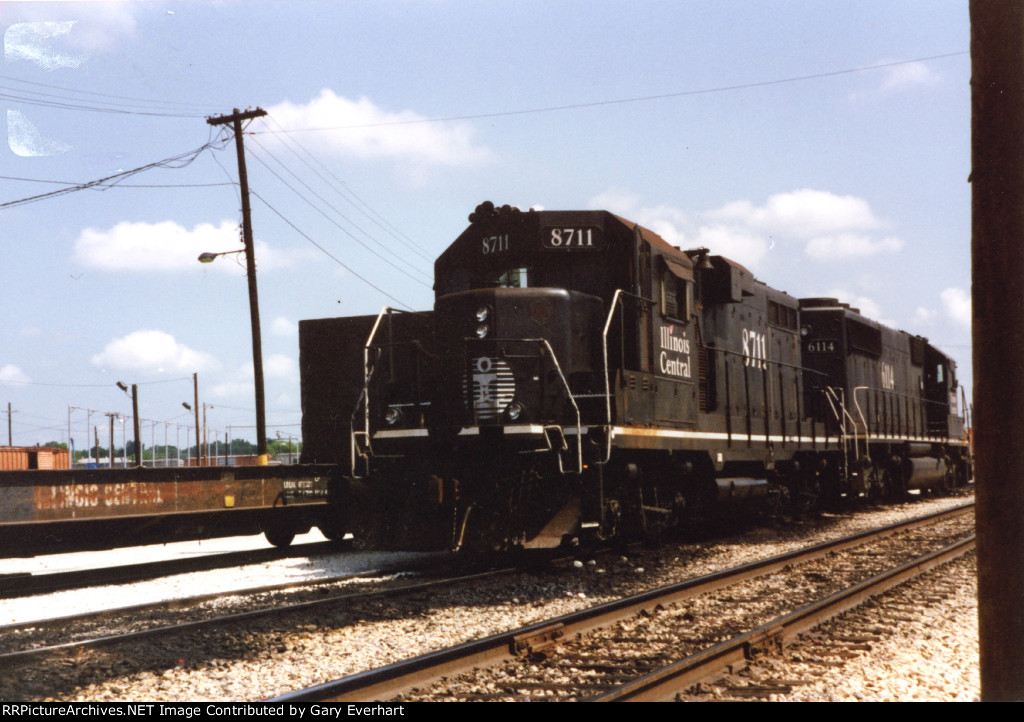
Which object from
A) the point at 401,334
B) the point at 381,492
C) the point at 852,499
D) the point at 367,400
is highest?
the point at 401,334

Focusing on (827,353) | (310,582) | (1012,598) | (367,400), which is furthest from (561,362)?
(827,353)

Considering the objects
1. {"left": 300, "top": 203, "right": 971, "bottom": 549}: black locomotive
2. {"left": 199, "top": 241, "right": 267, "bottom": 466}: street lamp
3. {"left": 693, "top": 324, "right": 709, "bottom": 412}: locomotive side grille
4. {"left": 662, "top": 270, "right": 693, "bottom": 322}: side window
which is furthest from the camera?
{"left": 199, "top": 241, "right": 267, "bottom": 466}: street lamp

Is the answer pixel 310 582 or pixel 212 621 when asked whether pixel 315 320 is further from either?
pixel 212 621

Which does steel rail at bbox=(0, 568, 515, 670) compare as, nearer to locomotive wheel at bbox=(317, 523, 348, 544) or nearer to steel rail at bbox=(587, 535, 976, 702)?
steel rail at bbox=(587, 535, 976, 702)

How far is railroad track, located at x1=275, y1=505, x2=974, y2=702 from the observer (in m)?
4.87

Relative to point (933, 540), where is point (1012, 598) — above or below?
above

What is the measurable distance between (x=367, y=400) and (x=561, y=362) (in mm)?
2006

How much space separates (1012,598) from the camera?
3.52 meters

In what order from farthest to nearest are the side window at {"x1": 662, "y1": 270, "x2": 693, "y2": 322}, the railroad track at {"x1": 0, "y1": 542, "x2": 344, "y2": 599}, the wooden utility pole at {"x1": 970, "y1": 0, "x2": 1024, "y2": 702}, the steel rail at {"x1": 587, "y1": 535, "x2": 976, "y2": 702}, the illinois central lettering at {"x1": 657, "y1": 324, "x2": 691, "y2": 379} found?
1. the side window at {"x1": 662, "y1": 270, "x2": 693, "y2": 322}
2. the illinois central lettering at {"x1": 657, "y1": 324, "x2": 691, "y2": 379}
3. the railroad track at {"x1": 0, "y1": 542, "x2": 344, "y2": 599}
4. the steel rail at {"x1": 587, "y1": 535, "x2": 976, "y2": 702}
5. the wooden utility pole at {"x1": 970, "y1": 0, "x2": 1024, "y2": 702}

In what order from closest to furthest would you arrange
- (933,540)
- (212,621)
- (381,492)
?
(212,621) < (381,492) < (933,540)

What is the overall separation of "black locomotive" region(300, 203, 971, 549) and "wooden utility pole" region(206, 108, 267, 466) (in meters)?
7.31

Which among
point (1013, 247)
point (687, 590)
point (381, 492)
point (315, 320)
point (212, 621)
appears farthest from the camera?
point (315, 320)

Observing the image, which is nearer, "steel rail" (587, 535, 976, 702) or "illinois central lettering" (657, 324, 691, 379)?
"steel rail" (587, 535, 976, 702)

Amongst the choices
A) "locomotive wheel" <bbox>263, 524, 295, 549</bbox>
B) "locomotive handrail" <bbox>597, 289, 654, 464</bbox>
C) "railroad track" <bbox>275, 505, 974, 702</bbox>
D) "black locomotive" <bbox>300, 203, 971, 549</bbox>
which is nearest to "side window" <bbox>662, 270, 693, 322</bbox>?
"black locomotive" <bbox>300, 203, 971, 549</bbox>
